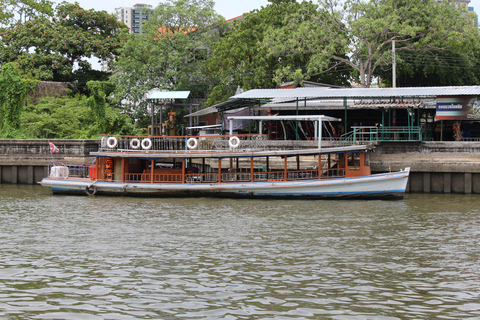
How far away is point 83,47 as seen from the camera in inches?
1930

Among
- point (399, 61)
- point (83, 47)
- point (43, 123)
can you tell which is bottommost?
point (43, 123)

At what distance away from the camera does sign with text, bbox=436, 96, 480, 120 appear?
30000mm

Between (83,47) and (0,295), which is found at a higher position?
(83,47)

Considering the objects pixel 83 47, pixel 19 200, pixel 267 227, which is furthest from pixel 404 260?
pixel 83 47

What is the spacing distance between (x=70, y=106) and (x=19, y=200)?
63.7ft

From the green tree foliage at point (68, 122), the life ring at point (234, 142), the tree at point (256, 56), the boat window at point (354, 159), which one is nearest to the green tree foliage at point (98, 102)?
the green tree foliage at point (68, 122)

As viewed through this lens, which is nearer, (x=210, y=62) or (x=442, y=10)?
Answer: (x=442, y=10)

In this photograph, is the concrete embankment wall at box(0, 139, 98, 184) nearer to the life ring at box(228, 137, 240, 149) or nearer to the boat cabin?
the boat cabin

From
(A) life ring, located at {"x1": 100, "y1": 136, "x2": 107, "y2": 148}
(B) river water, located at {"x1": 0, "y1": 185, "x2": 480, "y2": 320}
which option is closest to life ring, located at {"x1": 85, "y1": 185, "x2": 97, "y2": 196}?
(A) life ring, located at {"x1": 100, "y1": 136, "x2": 107, "y2": 148}

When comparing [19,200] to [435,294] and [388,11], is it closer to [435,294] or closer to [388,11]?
[435,294]

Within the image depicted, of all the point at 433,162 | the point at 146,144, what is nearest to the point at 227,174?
the point at 146,144

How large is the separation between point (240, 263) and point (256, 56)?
95.2ft

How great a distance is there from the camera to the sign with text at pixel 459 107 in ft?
98.4

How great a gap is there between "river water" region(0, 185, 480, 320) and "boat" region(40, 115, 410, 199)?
116 inches
